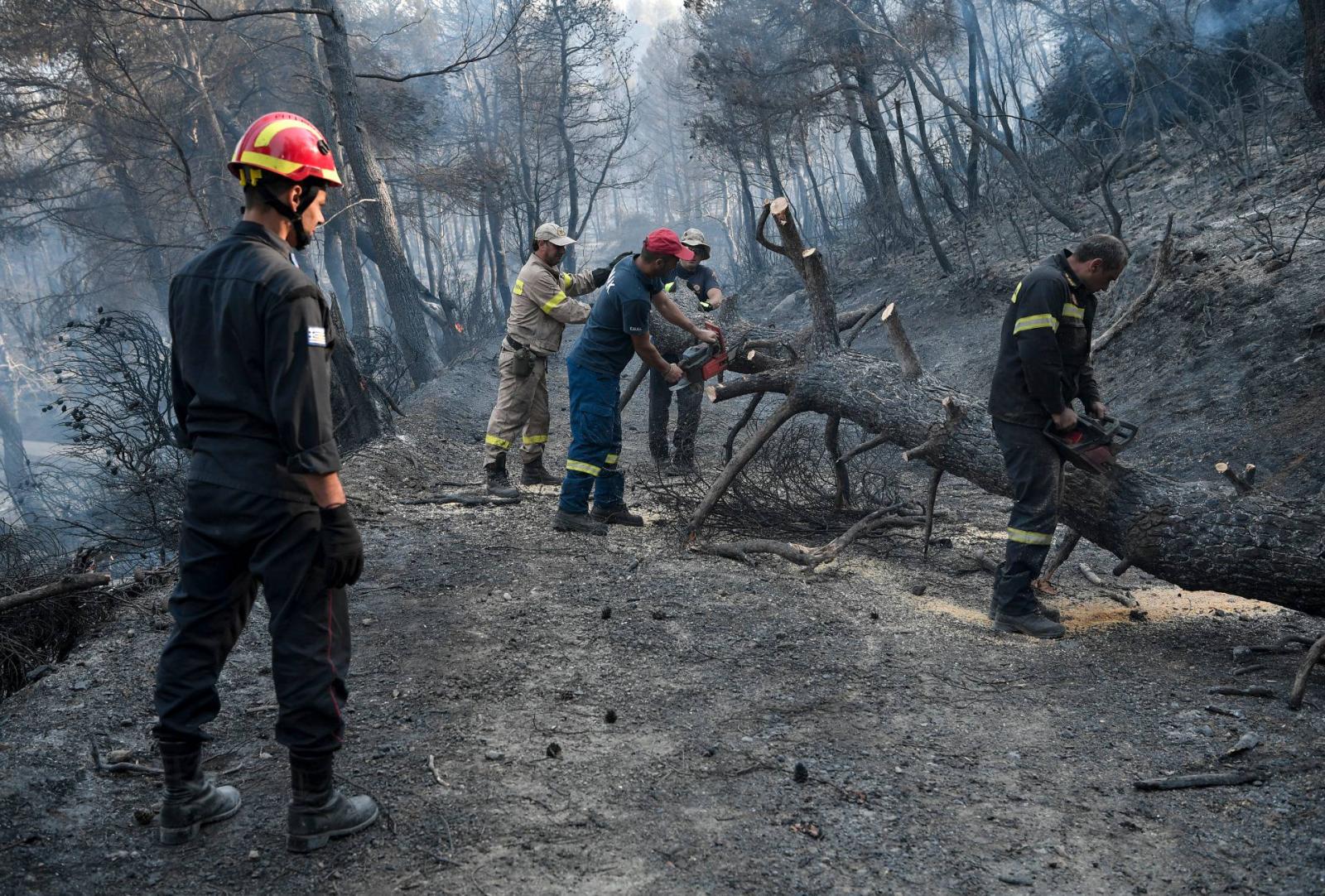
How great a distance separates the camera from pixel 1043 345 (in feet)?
13.4

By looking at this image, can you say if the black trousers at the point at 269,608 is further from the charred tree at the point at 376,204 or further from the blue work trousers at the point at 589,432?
the charred tree at the point at 376,204

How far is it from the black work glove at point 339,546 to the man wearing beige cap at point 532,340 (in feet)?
13.0

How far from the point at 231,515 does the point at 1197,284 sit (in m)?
8.23

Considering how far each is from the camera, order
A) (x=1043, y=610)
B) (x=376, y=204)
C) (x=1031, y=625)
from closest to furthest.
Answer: (x=1031, y=625) → (x=1043, y=610) → (x=376, y=204)

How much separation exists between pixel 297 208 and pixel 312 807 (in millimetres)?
1737

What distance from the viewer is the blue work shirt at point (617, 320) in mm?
5691

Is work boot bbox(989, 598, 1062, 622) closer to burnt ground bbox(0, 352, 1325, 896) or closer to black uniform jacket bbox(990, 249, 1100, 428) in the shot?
burnt ground bbox(0, 352, 1325, 896)

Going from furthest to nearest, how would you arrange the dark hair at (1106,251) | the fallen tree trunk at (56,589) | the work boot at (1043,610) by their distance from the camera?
the work boot at (1043,610) → the dark hair at (1106,251) → the fallen tree trunk at (56,589)

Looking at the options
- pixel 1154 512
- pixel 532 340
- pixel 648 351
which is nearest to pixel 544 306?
pixel 532 340

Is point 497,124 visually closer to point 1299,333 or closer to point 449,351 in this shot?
point 449,351

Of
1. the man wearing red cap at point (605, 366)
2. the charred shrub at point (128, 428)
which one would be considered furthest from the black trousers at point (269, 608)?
the charred shrub at point (128, 428)

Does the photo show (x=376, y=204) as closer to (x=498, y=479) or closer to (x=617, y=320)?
(x=498, y=479)

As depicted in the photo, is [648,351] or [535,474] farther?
[535,474]

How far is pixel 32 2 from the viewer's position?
12742mm
